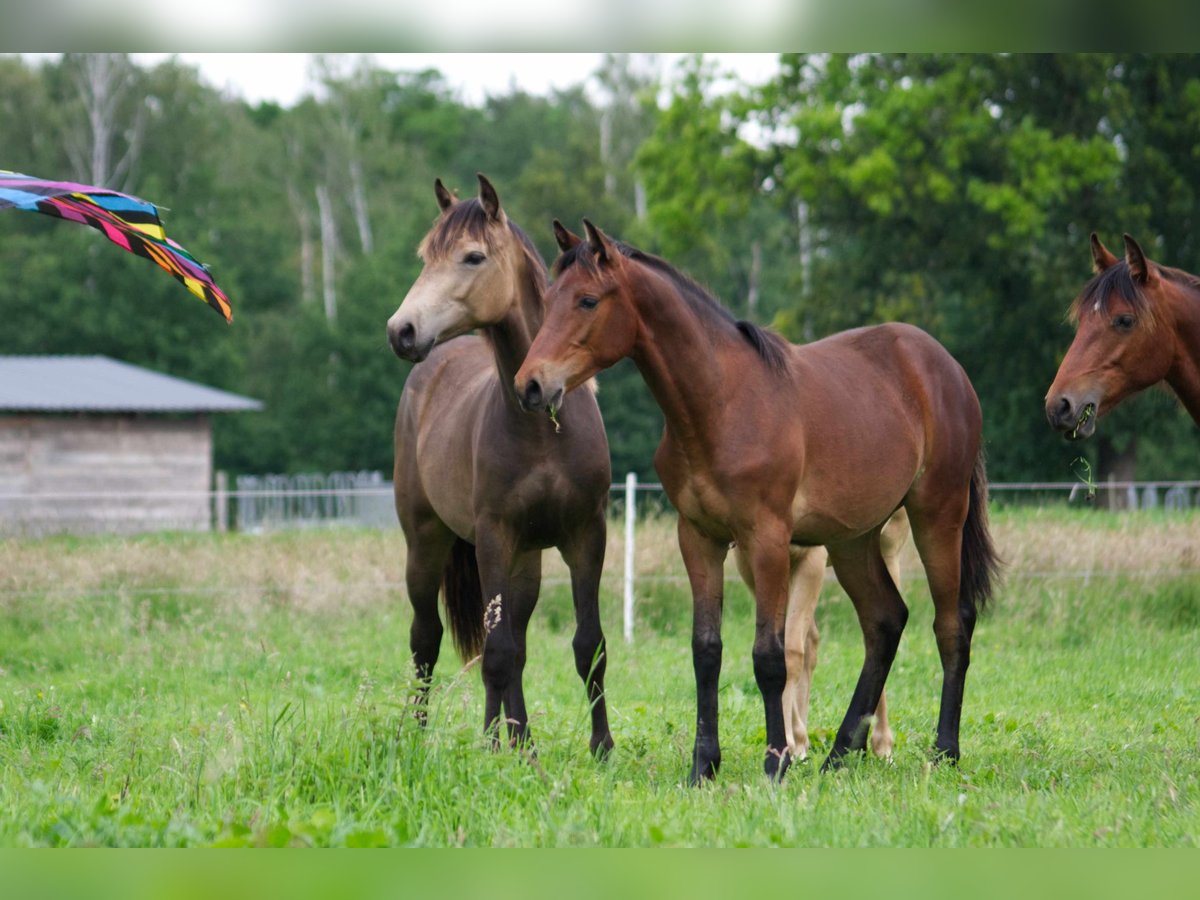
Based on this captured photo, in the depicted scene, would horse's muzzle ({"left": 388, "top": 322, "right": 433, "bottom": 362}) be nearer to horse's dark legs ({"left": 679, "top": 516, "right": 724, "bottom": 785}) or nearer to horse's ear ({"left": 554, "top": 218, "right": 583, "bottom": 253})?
horse's ear ({"left": 554, "top": 218, "right": 583, "bottom": 253})

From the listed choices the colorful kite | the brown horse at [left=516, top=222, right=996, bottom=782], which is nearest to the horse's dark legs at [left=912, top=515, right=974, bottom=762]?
the brown horse at [left=516, top=222, right=996, bottom=782]

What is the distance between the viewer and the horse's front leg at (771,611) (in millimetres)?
4988

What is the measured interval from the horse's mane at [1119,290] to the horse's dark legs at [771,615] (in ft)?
5.02

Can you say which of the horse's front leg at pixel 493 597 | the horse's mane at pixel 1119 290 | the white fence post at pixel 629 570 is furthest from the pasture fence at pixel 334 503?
the horse's front leg at pixel 493 597

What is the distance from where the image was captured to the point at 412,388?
23.4 ft

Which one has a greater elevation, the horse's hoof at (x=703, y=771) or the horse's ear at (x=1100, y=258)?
the horse's ear at (x=1100, y=258)

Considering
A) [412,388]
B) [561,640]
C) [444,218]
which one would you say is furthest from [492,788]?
[561,640]

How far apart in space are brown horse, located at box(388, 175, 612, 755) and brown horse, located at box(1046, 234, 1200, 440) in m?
2.03

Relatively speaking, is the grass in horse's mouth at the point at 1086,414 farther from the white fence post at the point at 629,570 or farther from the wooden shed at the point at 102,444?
the wooden shed at the point at 102,444

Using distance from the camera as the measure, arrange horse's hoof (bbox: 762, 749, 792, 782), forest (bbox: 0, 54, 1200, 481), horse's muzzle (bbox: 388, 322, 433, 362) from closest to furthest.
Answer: horse's hoof (bbox: 762, 749, 792, 782) < horse's muzzle (bbox: 388, 322, 433, 362) < forest (bbox: 0, 54, 1200, 481)

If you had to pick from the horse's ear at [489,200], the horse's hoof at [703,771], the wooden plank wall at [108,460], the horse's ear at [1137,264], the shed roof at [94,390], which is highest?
the horse's ear at [489,200]

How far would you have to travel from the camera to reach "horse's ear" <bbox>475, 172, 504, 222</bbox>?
550 centimetres

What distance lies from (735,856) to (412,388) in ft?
19.8

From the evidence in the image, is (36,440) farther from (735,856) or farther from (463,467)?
(735,856)
